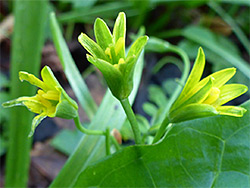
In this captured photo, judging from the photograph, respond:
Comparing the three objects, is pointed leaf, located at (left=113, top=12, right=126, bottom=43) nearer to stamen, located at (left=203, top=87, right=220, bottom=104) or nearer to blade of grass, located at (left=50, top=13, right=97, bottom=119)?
Result: stamen, located at (left=203, top=87, right=220, bottom=104)

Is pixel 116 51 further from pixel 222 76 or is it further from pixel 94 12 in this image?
pixel 94 12

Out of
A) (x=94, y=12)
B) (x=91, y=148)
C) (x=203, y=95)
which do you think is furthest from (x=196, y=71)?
(x=94, y=12)

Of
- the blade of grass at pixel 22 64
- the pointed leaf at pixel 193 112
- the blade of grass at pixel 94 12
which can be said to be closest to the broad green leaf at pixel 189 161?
the pointed leaf at pixel 193 112

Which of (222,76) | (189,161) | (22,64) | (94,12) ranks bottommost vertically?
(189,161)

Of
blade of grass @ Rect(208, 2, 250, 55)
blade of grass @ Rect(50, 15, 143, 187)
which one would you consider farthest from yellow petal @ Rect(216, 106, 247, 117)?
blade of grass @ Rect(208, 2, 250, 55)

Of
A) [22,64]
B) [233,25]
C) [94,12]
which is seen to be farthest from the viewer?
[233,25]

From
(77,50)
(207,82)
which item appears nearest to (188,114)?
(207,82)

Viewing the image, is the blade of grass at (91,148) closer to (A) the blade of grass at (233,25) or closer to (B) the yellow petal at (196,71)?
(B) the yellow petal at (196,71)
